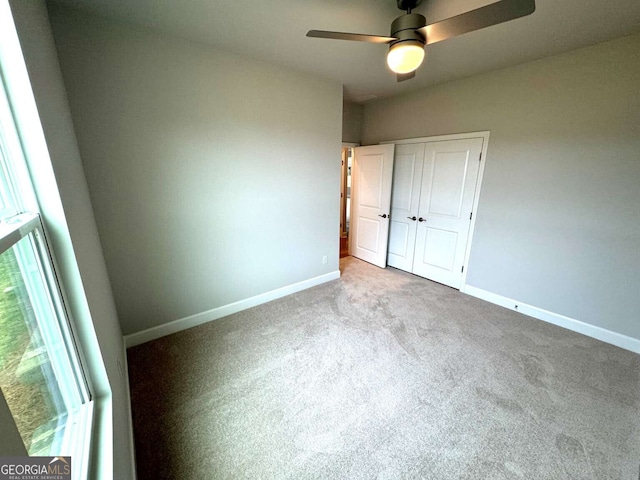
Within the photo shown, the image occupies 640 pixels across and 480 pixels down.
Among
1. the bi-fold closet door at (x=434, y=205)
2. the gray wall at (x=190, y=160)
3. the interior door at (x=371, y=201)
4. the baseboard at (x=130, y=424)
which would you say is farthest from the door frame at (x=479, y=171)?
the baseboard at (x=130, y=424)

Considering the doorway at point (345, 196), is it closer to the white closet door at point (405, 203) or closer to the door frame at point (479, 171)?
the white closet door at point (405, 203)

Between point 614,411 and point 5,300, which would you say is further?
point 614,411

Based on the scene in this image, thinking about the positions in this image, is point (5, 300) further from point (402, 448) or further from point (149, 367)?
point (402, 448)

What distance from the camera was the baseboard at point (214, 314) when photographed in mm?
2279

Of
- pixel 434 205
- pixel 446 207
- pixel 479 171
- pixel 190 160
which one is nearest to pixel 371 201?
pixel 434 205

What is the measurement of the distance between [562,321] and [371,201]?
106 inches

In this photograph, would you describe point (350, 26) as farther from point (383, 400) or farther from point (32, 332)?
point (383, 400)

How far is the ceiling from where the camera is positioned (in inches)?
65.1

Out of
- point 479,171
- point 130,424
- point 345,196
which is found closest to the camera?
point 130,424

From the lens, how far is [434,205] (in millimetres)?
3453

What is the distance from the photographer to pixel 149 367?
199 cm

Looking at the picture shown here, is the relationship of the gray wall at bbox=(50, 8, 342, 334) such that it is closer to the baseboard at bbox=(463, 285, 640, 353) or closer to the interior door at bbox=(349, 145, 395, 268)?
the interior door at bbox=(349, 145, 395, 268)

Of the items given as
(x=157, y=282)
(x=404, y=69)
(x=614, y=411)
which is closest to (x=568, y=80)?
(x=404, y=69)

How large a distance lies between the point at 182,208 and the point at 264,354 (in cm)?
150
